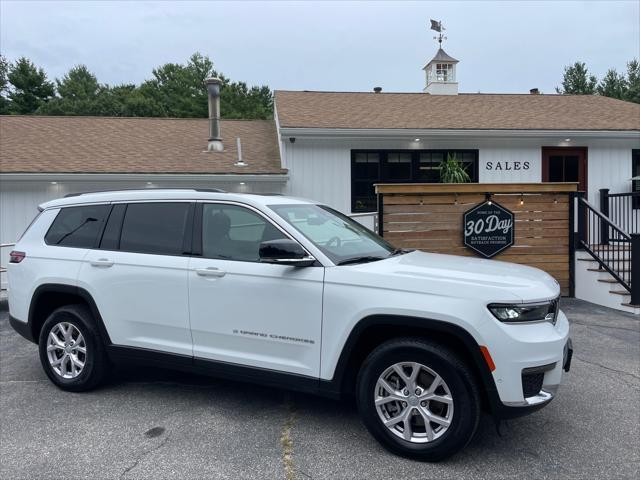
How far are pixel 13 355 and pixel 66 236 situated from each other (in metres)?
2.24

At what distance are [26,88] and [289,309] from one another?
4202 centimetres

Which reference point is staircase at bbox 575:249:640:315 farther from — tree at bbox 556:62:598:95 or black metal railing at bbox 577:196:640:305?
tree at bbox 556:62:598:95

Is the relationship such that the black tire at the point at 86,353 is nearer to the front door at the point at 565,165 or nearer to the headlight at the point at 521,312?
the headlight at the point at 521,312

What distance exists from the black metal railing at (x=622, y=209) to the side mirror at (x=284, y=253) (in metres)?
10.7

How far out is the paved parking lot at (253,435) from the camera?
3189 mm

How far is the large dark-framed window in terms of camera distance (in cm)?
1151

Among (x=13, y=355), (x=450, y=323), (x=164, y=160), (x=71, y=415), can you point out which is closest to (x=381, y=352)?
(x=450, y=323)

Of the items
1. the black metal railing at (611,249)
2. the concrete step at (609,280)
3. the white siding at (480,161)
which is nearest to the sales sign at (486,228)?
the black metal railing at (611,249)

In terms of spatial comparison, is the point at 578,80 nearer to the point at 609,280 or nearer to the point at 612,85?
the point at 612,85

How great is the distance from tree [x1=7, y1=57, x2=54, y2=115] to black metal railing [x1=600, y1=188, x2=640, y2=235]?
38.7 m

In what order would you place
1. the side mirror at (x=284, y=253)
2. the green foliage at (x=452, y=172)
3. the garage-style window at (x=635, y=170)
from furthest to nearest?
the garage-style window at (x=635, y=170) → the green foliage at (x=452, y=172) → the side mirror at (x=284, y=253)

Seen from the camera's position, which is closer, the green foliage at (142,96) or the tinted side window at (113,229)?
the tinted side window at (113,229)

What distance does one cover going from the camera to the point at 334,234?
13.5 ft

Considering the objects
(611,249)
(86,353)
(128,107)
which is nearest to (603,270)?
(611,249)
